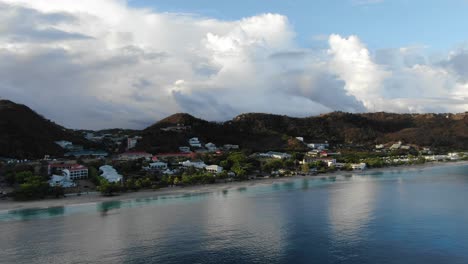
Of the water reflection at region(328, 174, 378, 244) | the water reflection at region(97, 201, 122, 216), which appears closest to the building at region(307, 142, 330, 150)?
the water reflection at region(328, 174, 378, 244)

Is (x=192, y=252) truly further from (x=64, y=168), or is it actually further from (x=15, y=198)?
(x=64, y=168)

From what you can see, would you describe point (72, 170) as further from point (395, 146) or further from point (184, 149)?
point (395, 146)

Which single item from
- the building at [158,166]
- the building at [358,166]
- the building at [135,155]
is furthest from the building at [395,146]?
the building at [158,166]

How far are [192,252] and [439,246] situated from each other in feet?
48.4

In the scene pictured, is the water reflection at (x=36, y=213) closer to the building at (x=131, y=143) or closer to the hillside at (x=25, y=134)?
the hillside at (x=25, y=134)

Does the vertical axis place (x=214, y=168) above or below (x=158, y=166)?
below

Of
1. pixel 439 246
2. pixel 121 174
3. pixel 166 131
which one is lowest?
pixel 439 246

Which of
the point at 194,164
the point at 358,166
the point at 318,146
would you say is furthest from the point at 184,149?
the point at 318,146

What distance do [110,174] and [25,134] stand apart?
86.3 feet

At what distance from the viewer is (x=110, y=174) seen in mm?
54500

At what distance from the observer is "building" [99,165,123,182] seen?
2062 inches

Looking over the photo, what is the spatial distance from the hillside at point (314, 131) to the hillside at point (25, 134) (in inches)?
691

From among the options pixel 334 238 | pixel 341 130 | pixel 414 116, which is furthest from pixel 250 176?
pixel 414 116

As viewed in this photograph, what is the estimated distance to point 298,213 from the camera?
3584cm
